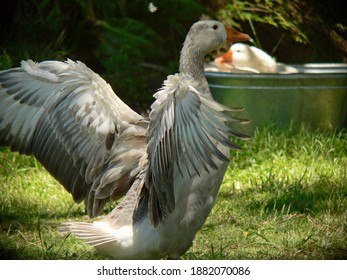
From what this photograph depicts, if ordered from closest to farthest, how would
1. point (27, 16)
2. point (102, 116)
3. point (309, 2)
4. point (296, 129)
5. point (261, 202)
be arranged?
1. point (102, 116)
2. point (261, 202)
3. point (296, 129)
4. point (309, 2)
5. point (27, 16)

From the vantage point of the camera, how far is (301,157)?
6262mm

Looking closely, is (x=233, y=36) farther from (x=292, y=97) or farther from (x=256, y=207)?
(x=292, y=97)

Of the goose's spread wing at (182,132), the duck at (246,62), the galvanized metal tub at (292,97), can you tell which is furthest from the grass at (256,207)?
the duck at (246,62)

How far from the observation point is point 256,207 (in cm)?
525

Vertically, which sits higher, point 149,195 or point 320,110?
point 149,195

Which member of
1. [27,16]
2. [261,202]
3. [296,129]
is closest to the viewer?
[261,202]

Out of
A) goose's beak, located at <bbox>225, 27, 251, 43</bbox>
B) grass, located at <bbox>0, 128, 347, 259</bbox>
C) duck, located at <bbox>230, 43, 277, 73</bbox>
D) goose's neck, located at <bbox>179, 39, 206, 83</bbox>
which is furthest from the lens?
duck, located at <bbox>230, 43, 277, 73</bbox>

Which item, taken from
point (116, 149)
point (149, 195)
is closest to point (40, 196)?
point (116, 149)

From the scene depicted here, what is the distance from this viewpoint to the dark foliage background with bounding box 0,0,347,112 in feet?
24.5

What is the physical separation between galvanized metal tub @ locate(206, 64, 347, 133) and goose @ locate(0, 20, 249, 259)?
228 cm

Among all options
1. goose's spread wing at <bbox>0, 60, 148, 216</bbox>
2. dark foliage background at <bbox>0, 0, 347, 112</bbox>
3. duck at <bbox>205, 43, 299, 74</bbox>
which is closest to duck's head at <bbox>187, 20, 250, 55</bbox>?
goose's spread wing at <bbox>0, 60, 148, 216</bbox>

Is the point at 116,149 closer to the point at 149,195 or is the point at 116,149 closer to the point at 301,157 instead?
the point at 149,195

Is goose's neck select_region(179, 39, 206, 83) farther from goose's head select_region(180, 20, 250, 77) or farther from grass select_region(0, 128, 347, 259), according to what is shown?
grass select_region(0, 128, 347, 259)

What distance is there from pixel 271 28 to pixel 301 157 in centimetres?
214
